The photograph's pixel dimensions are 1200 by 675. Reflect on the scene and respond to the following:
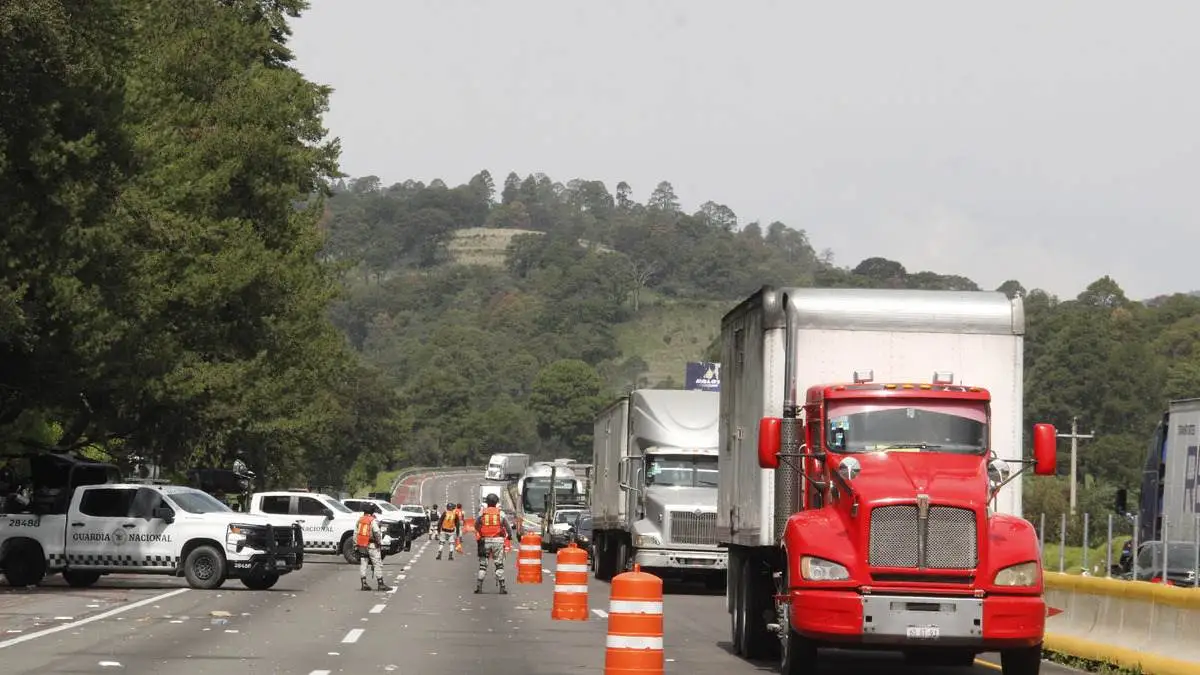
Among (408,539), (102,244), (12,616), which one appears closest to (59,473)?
(102,244)

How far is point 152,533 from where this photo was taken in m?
35.7

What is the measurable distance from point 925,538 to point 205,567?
69.7 ft

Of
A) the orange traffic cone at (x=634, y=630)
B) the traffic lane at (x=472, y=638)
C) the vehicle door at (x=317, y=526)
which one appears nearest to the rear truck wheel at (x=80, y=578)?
the traffic lane at (x=472, y=638)

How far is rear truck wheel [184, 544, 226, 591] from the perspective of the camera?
117ft

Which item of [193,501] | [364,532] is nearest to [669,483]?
[364,532]

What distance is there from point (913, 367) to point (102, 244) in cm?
2242

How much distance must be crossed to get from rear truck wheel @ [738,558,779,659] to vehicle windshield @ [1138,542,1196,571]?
11292 mm

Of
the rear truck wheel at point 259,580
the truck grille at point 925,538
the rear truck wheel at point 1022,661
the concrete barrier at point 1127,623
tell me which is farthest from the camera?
the rear truck wheel at point 259,580

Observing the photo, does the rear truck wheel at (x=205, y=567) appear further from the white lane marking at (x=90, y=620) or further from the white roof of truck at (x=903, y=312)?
the white roof of truck at (x=903, y=312)

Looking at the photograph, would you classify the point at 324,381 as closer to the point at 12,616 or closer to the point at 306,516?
the point at 306,516

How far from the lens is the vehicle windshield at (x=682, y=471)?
121 feet

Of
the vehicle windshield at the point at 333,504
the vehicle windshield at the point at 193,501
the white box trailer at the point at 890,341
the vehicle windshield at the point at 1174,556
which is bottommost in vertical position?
the vehicle windshield at the point at 1174,556

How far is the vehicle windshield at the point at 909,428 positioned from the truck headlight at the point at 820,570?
1368mm

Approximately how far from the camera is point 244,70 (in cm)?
5731
